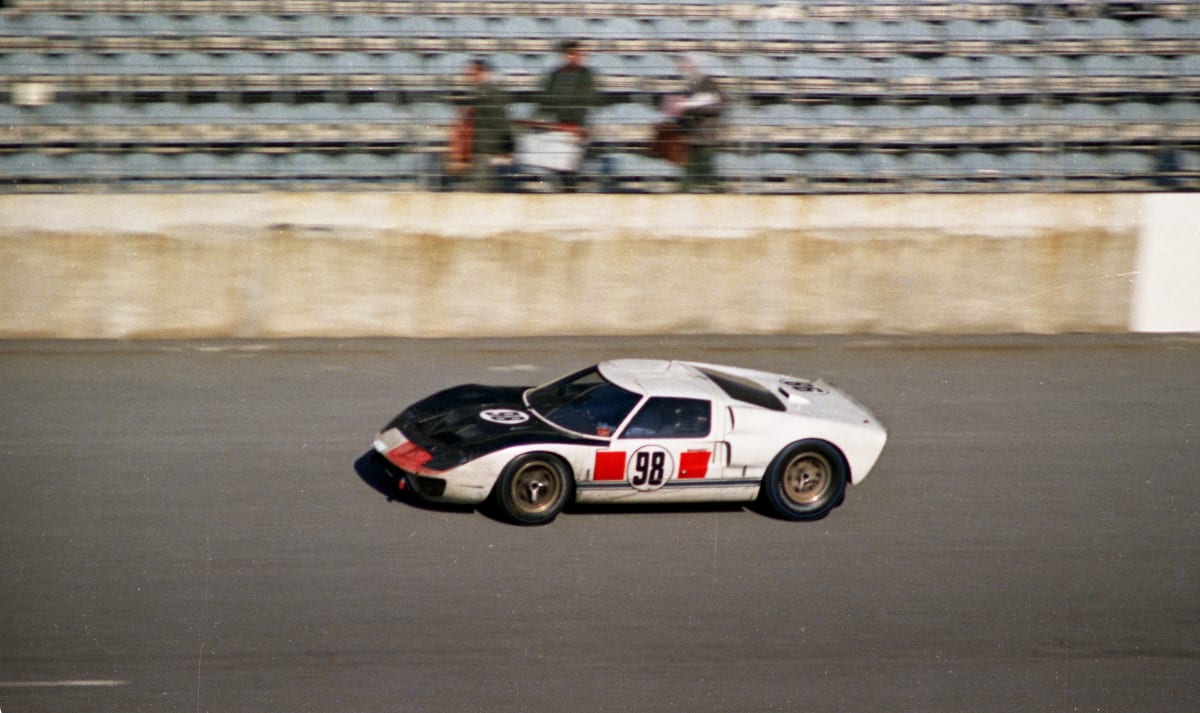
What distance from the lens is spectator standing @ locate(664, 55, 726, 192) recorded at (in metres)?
12.1

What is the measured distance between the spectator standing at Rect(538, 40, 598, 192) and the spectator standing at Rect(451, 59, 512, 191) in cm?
44

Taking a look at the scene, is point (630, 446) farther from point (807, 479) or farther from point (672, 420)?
point (807, 479)

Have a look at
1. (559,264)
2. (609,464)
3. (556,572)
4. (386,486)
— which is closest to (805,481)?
(609,464)

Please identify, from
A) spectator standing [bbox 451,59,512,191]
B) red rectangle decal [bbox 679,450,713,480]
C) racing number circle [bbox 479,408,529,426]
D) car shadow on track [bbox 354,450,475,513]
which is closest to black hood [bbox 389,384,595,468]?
racing number circle [bbox 479,408,529,426]

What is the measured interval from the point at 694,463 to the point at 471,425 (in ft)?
4.66

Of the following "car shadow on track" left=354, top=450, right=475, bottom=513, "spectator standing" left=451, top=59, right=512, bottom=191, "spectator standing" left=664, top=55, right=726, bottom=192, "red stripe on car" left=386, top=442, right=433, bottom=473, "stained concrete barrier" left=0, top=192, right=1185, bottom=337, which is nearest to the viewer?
"red stripe on car" left=386, top=442, right=433, bottom=473

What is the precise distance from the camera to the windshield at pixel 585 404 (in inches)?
299

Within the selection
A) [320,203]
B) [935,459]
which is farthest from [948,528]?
[320,203]

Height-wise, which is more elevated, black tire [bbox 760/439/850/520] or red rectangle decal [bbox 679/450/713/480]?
red rectangle decal [bbox 679/450/713/480]

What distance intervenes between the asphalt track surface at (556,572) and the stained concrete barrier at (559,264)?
3.26ft

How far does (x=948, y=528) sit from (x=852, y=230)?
4.64 metres

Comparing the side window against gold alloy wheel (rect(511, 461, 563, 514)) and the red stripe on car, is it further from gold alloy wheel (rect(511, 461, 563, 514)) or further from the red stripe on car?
the red stripe on car

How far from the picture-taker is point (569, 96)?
12.1 metres

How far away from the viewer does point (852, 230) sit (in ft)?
38.9
